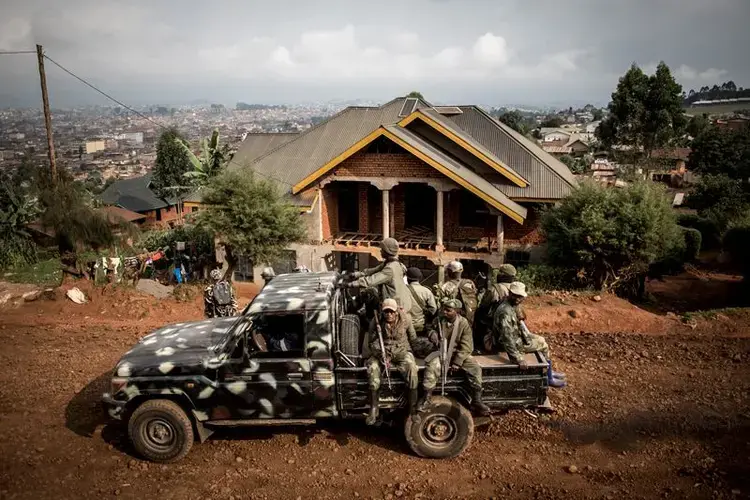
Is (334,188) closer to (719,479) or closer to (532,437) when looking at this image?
(532,437)

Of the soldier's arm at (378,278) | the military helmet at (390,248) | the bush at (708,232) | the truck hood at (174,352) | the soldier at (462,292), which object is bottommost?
the bush at (708,232)

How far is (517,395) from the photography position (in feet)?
23.4

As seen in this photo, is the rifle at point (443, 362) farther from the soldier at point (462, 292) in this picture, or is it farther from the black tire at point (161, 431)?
the black tire at point (161, 431)

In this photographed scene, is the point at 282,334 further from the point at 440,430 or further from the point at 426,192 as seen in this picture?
the point at 426,192

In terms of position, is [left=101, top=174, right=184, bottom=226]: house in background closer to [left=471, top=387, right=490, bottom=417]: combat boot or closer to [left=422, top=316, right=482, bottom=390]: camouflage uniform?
[left=422, top=316, right=482, bottom=390]: camouflage uniform

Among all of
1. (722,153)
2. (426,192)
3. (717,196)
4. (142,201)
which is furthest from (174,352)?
(722,153)

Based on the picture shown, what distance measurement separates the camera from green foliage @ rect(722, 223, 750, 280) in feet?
59.0

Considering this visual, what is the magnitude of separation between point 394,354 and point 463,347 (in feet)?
3.10

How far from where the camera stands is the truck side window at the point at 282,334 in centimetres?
722

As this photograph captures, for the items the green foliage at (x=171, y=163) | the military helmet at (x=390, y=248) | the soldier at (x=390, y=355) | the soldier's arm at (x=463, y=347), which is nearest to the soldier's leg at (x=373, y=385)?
the soldier at (x=390, y=355)

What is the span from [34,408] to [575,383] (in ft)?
30.9

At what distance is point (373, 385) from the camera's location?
696cm

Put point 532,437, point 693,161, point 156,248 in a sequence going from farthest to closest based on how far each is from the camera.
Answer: point 693,161 → point 156,248 → point 532,437

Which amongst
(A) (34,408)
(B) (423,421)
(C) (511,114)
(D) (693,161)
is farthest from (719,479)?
(C) (511,114)
